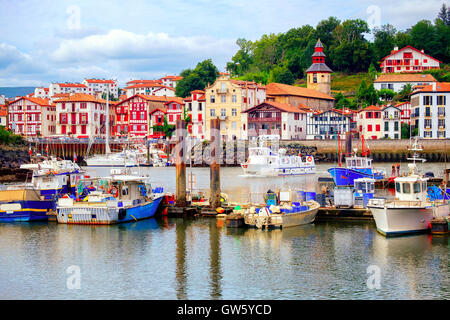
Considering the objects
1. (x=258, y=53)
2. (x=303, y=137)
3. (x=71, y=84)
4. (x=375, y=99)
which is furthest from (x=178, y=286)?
(x=71, y=84)

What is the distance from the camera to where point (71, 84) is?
181m

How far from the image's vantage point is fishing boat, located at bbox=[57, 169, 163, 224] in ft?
119

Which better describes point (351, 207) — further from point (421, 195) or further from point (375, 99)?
point (375, 99)

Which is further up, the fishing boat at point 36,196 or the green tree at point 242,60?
the green tree at point 242,60

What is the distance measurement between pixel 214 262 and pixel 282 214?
6.75 meters

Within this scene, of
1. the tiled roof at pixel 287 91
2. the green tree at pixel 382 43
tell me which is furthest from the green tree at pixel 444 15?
the tiled roof at pixel 287 91

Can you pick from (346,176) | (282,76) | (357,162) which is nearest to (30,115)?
(282,76)

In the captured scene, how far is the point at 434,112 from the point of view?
92.1m

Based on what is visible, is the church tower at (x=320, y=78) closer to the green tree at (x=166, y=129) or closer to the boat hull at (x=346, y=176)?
the green tree at (x=166, y=129)

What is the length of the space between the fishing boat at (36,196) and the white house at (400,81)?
272ft

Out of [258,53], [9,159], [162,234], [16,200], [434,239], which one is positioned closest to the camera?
[434,239]

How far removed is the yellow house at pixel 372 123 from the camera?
96.1m

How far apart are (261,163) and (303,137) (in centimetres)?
3182

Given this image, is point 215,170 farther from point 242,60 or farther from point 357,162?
point 242,60
